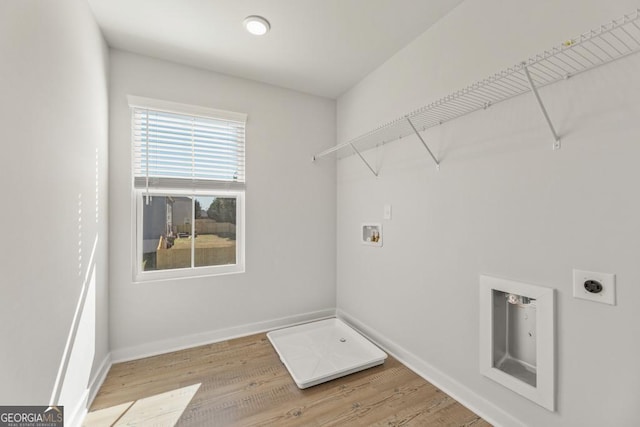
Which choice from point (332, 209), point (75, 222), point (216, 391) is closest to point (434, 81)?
point (332, 209)

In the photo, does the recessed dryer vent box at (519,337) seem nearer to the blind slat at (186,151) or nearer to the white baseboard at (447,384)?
the white baseboard at (447,384)

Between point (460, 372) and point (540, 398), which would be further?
point (460, 372)

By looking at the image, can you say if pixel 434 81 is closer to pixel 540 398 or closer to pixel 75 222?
pixel 540 398

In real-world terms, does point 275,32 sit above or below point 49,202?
above

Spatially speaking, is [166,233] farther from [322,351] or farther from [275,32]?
[275,32]

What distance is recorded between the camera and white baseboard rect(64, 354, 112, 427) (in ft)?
4.59

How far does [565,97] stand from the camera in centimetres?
122

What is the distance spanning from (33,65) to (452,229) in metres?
2.24

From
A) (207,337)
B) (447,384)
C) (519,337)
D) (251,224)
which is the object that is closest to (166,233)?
(251,224)

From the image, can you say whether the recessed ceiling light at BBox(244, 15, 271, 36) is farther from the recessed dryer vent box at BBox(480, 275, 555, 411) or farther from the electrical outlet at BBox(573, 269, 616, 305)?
the electrical outlet at BBox(573, 269, 616, 305)

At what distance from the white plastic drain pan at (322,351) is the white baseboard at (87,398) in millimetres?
1204

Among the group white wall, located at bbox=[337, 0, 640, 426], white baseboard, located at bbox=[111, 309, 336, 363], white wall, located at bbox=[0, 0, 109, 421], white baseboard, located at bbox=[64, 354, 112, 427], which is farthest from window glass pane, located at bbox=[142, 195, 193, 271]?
white wall, located at bbox=[337, 0, 640, 426]

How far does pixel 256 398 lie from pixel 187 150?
6.63 feet

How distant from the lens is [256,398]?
1716 mm
